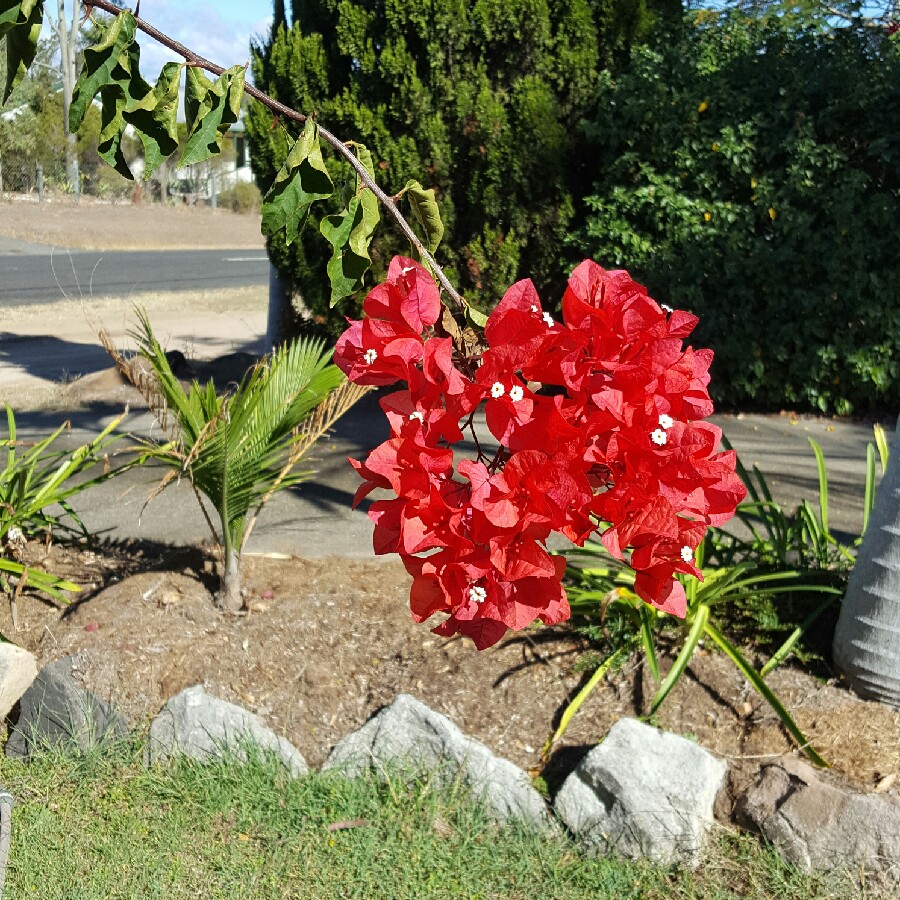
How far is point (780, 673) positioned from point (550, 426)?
9.18 ft

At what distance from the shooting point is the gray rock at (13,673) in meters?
3.57

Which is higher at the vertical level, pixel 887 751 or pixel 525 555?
pixel 525 555

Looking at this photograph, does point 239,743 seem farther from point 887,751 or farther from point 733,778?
point 887,751

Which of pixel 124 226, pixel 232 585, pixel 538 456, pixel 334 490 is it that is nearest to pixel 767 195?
pixel 334 490

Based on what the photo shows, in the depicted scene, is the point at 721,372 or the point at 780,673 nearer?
the point at 780,673

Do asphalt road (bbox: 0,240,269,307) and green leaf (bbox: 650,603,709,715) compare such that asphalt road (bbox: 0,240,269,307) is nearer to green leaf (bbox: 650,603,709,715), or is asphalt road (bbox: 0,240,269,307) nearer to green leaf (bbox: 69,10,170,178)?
green leaf (bbox: 650,603,709,715)

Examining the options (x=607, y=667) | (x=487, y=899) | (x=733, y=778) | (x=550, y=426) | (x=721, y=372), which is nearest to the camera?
(x=550, y=426)

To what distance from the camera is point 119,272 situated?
2061 centimetres

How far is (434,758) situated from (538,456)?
7.87 ft

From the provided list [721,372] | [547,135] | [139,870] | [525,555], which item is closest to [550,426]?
[525,555]

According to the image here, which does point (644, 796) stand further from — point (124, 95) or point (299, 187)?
point (124, 95)

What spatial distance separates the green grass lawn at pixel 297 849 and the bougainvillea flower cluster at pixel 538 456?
1.99m

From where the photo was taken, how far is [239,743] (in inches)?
129

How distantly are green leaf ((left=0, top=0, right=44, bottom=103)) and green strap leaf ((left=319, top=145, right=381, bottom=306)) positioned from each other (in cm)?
52
